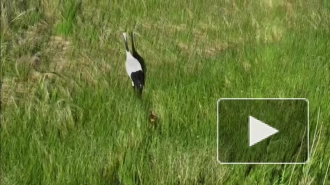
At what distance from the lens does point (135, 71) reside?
1934 millimetres

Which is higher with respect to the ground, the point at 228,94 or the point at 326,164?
the point at 228,94

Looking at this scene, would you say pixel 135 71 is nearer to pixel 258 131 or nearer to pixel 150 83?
pixel 150 83

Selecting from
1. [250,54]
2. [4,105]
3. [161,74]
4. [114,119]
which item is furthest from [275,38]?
[4,105]

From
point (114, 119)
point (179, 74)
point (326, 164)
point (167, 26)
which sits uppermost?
point (167, 26)

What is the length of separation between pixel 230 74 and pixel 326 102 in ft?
1.05

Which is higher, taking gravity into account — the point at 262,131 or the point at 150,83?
the point at 150,83

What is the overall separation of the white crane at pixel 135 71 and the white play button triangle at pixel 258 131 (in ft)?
1.21

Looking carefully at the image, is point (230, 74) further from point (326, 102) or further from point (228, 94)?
point (326, 102)

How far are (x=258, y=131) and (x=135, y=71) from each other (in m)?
0.44

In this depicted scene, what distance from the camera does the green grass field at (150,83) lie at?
74.5 inches

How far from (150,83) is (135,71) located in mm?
61

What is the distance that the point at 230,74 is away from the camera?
199 centimetres

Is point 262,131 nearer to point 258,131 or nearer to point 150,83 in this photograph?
point 258,131

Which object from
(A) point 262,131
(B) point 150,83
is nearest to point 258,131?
(A) point 262,131
